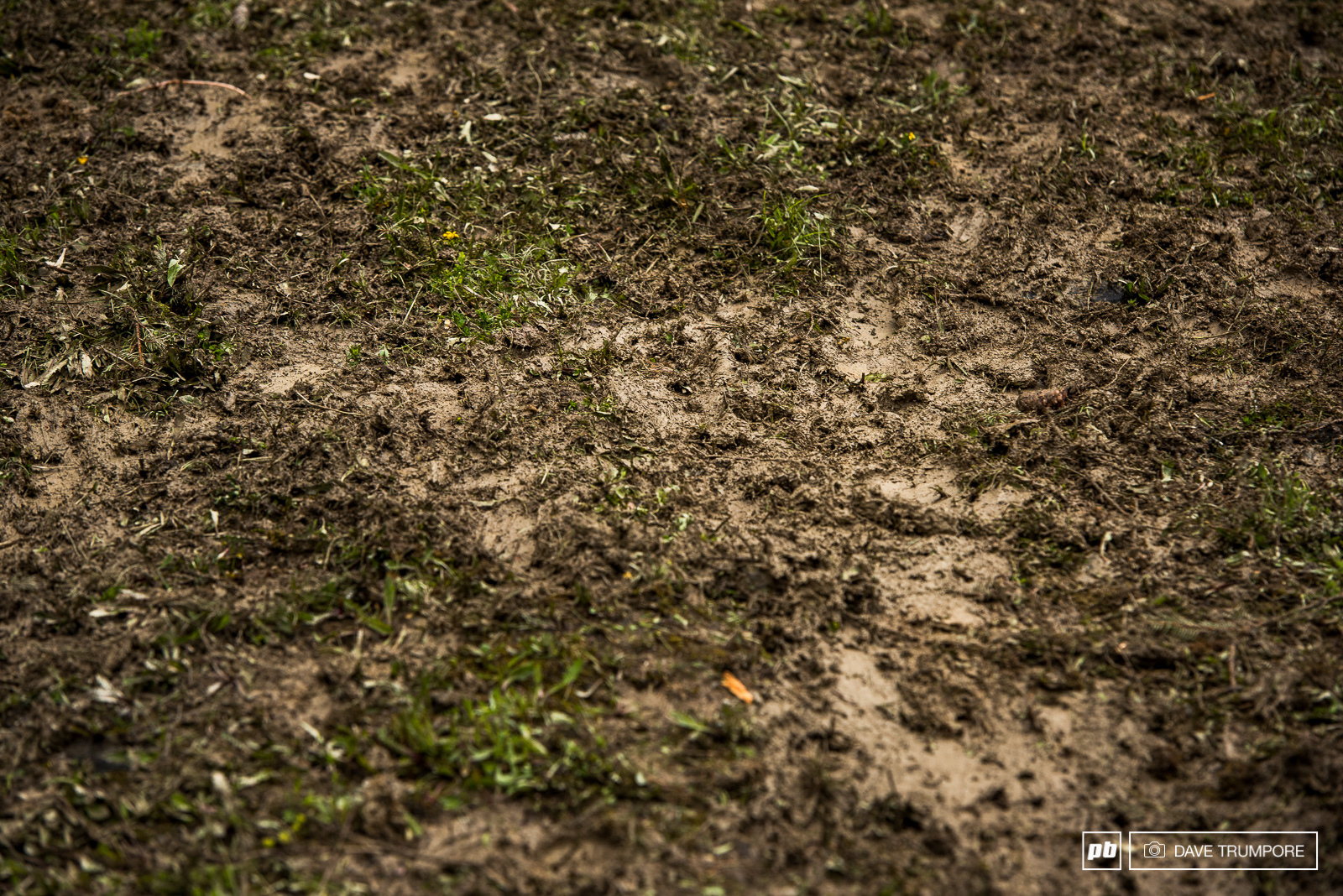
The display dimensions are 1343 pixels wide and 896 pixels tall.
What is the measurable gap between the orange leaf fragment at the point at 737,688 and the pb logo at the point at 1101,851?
826 mm

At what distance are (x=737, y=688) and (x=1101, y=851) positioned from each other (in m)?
A: 0.91

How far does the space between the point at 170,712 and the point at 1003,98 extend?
3.89 metres

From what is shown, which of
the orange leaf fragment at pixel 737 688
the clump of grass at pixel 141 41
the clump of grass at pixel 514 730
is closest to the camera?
the clump of grass at pixel 514 730

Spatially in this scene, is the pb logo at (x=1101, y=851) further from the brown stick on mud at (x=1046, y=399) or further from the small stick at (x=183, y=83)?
the small stick at (x=183, y=83)

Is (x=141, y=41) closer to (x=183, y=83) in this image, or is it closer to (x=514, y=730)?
(x=183, y=83)

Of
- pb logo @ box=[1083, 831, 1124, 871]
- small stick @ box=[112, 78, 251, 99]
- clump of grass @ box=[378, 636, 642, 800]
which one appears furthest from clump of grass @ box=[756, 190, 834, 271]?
small stick @ box=[112, 78, 251, 99]

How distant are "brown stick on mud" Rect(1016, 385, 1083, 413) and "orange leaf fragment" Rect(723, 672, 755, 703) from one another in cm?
135

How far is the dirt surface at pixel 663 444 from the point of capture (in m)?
2.22

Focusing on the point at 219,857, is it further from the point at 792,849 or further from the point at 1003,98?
the point at 1003,98

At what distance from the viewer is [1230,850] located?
7.06ft

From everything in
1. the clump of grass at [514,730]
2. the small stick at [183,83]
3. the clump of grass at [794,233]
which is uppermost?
the small stick at [183,83]

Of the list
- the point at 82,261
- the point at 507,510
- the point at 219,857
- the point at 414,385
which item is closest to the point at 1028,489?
the point at 507,510

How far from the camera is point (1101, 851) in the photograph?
7.08 feet

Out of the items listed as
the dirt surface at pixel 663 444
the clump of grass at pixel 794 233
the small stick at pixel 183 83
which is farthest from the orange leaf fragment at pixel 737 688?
the small stick at pixel 183 83
